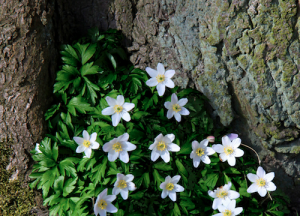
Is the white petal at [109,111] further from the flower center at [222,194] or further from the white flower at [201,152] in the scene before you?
the flower center at [222,194]

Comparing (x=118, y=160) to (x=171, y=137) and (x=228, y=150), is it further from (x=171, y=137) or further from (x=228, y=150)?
(x=228, y=150)

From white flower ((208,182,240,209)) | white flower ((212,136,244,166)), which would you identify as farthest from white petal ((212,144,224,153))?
white flower ((208,182,240,209))

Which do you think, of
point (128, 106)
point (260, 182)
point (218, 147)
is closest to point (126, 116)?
point (128, 106)

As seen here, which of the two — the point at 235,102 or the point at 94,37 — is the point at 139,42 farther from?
the point at 235,102

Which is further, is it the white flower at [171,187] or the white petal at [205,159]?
the white petal at [205,159]

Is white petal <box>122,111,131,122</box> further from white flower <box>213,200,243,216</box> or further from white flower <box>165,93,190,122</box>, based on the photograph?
white flower <box>213,200,243,216</box>

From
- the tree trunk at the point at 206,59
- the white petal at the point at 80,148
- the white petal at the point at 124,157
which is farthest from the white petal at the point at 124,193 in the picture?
the tree trunk at the point at 206,59

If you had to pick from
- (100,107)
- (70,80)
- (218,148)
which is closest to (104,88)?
(100,107)
